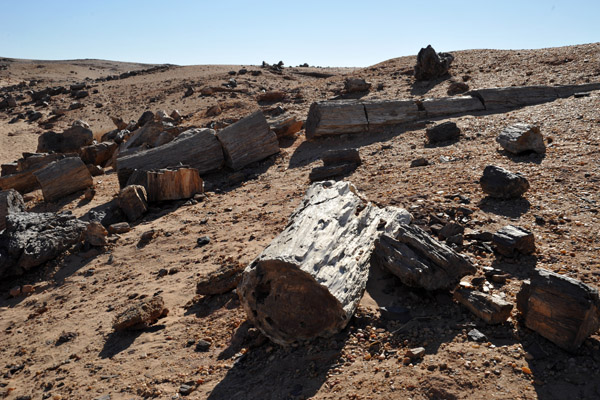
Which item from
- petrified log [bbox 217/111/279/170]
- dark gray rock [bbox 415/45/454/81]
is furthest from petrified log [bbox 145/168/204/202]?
dark gray rock [bbox 415/45/454/81]

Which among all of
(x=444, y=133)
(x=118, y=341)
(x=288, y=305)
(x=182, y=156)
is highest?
(x=444, y=133)

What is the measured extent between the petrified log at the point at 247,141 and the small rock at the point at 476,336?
6196 mm

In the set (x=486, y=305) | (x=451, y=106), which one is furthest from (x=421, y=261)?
(x=451, y=106)

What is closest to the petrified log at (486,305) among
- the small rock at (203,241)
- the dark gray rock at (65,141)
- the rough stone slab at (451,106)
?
the small rock at (203,241)

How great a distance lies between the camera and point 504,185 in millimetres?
5219

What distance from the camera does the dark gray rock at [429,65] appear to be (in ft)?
41.2

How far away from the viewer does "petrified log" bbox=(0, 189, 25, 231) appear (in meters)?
7.54

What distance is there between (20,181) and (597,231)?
429 inches

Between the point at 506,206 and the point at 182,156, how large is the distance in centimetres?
589

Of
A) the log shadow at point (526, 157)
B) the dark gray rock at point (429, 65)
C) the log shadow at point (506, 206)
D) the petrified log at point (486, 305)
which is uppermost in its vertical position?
the dark gray rock at point (429, 65)

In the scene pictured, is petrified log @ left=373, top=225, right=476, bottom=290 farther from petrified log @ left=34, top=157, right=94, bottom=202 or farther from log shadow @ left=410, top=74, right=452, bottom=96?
log shadow @ left=410, top=74, right=452, bottom=96

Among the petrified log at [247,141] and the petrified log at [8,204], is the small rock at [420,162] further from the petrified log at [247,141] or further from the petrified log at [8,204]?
the petrified log at [8,204]

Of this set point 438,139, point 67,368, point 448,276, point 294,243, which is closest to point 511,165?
point 438,139

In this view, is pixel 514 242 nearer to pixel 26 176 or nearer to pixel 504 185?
pixel 504 185
